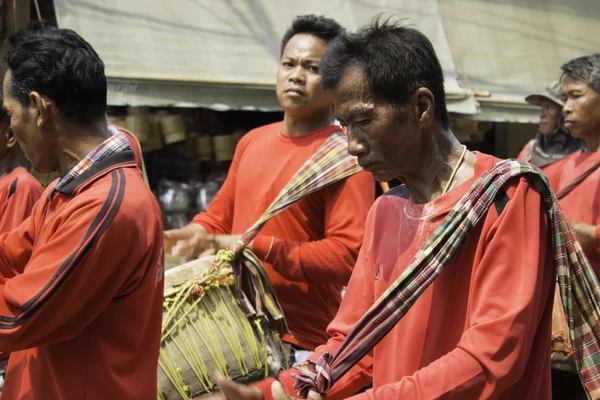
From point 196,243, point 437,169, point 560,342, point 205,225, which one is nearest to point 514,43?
point 560,342

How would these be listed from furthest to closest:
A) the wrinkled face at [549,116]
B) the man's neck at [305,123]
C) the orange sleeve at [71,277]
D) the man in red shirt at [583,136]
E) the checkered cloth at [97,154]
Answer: the wrinkled face at [549,116]
the man in red shirt at [583,136]
the man's neck at [305,123]
the checkered cloth at [97,154]
the orange sleeve at [71,277]

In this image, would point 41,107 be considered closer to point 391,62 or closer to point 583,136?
point 391,62

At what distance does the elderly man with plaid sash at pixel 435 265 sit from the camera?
187 cm

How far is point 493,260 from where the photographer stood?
6.31 feet

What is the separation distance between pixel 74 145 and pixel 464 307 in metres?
1.21

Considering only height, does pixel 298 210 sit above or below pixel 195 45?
below

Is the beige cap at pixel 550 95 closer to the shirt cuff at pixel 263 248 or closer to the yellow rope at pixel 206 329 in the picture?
the shirt cuff at pixel 263 248

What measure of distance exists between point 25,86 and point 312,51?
5.39 feet

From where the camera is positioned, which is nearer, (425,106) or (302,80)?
(425,106)

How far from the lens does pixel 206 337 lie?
3309 millimetres

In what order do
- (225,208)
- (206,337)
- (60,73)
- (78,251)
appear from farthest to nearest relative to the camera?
(225,208)
(206,337)
(60,73)
(78,251)

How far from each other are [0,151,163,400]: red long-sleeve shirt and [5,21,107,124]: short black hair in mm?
185

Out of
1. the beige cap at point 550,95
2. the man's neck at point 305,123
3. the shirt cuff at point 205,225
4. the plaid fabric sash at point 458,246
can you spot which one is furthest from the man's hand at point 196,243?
the beige cap at point 550,95

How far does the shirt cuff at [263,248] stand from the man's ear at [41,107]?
1.24m
